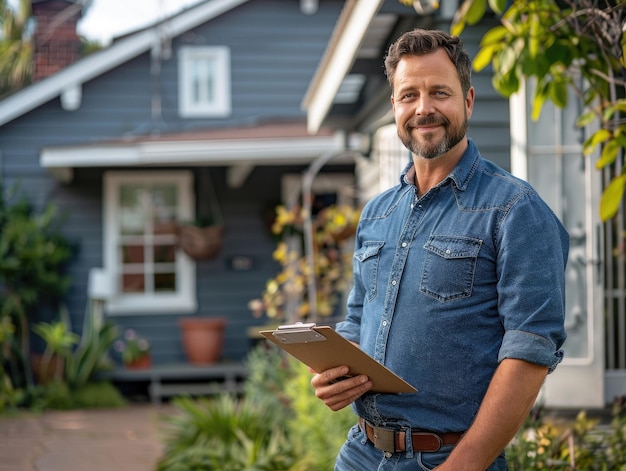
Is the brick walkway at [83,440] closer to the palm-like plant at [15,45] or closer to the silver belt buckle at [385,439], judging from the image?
the silver belt buckle at [385,439]

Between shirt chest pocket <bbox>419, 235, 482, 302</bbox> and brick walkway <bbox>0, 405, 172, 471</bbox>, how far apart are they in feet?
15.3

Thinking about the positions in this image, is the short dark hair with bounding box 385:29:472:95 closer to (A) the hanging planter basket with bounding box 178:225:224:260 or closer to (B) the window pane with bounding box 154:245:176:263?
(A) the hanging planter basket with bounding box 178:225:224:260

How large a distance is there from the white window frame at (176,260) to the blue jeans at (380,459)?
29.4 ft

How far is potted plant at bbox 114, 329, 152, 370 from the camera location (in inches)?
434

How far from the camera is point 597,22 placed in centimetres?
357

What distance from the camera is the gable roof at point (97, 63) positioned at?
1125 centimetres

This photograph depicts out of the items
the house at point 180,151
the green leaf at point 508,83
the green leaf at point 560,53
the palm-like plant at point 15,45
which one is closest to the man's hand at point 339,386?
the green leaf at point 508,83

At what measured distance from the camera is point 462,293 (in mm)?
2238

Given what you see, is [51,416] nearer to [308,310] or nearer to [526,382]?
[308,310]

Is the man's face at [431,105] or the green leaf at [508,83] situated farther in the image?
the green leaf at [508,83]

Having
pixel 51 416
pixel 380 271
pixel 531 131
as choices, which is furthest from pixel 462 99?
pixel 51 416

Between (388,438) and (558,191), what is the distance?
10.6ft

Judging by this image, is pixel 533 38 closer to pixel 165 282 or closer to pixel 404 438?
pixel 404 438

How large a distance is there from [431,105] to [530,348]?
2.07 feet
